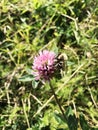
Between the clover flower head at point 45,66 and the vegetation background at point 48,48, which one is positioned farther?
the vegetation background at point 48,48

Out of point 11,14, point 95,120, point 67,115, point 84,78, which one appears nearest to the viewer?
point 67,115

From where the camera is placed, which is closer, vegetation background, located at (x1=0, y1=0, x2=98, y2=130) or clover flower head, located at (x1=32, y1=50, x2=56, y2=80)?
clover flower head, located at (x1=32, y1=50, x2=56, y2=80)

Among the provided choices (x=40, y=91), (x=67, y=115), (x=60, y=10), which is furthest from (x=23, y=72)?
(x=67, y=115)

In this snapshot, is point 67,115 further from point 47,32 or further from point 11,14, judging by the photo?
point 11,14

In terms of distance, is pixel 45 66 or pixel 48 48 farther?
pixel 48 48
